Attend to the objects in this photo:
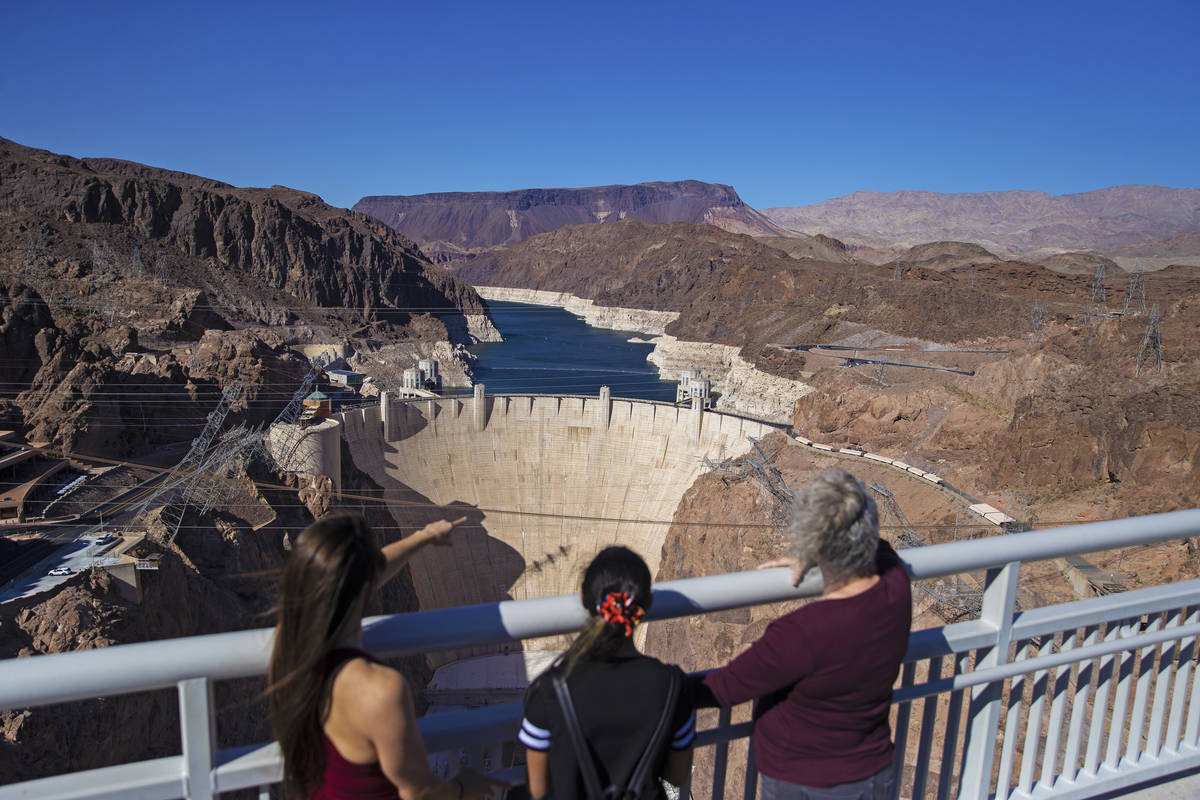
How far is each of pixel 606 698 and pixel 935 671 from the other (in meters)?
1.31

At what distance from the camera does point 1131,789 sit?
3.07 metres

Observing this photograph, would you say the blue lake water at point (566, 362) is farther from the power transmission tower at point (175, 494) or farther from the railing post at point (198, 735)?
the railing post at point (198, 735)

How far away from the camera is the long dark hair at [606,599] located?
173 cm

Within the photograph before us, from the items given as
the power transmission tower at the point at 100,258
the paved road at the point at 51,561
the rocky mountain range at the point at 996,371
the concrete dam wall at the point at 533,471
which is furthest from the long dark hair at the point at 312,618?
the power transmission tower at the point at 100,258

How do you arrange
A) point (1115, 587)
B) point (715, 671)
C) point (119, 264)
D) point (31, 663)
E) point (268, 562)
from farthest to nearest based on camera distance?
point (119, 264)
point (268, 562)
point (1115, 587)
point (715, 671)
point (31, 663)

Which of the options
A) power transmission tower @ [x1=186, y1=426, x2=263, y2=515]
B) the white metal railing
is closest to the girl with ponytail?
the white metal railing

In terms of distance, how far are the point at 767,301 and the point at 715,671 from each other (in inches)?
3382

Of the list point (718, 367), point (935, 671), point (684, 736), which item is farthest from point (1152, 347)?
point (718, 367)

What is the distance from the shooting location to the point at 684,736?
1.86 m

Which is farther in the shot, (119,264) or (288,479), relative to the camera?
(119,264)

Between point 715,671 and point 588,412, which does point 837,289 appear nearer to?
point 588,412

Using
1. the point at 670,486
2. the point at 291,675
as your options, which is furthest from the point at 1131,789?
the point at 670,486

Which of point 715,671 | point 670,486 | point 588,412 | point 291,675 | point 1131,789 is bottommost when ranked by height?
point 670,486

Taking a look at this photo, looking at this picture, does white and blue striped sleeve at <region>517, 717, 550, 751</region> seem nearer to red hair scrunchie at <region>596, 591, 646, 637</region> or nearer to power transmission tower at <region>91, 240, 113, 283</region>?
red hair scrunchie at <region>596, 591, 646, 637</region>
